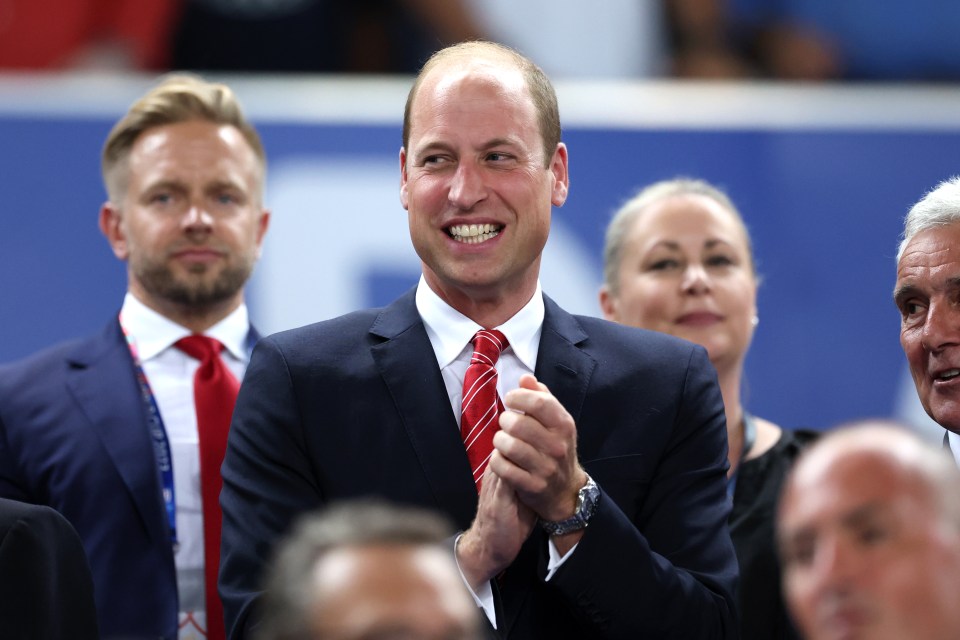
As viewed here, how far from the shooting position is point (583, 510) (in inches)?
87.3

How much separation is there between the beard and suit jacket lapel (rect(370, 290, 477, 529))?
0.86 m

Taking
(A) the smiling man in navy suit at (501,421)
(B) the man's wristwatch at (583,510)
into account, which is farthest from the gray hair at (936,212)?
A: (B) the man's wristwatch at (583,510)

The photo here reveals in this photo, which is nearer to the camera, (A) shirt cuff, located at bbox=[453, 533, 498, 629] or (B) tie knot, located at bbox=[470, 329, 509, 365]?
(A) shirt cuff, located at bbox=[453, 533, 498, 629]

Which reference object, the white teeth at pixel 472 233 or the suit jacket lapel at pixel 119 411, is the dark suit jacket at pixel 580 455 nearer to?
the white teeth at pixel 472 233

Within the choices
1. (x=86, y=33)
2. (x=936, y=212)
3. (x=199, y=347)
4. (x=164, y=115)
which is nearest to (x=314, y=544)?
(x=936, y=212)

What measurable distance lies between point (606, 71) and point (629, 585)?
3113mm

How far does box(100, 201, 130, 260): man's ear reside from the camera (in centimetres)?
346

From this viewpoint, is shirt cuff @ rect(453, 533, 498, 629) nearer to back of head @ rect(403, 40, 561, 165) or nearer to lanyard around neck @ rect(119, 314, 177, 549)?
back of head @ rect(403, 40, 561, 165)

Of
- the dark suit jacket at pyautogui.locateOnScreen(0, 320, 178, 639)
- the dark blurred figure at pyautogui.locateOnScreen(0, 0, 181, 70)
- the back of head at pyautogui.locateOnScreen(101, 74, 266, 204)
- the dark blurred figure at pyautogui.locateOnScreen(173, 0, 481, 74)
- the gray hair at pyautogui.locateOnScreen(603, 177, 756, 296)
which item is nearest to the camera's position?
the dark suit jacket at pyautogui.locateOnScreen(0, 320, 178, 639)

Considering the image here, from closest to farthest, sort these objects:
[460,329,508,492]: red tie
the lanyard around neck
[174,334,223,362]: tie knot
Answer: [460,329,508,492]: red tie, the lanyard around neck, [174,334,223,362]: tie knot

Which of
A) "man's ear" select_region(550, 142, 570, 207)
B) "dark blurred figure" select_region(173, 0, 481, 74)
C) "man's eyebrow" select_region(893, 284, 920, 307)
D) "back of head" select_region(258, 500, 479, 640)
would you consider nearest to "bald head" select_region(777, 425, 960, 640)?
"back of head" select_region(258, 500, 479, 640)

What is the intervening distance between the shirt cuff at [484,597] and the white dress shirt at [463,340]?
0.27m

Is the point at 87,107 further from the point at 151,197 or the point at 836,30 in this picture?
the point at 836,30

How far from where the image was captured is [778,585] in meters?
3.04
